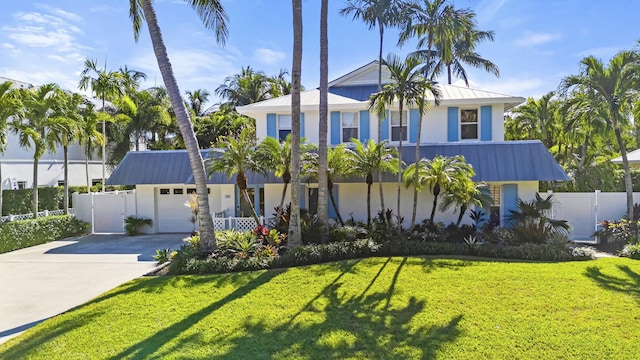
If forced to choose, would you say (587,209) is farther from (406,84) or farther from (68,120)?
(68,120)

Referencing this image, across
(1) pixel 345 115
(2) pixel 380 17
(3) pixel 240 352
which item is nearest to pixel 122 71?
(1) pixel 345 115

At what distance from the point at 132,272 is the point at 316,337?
7.05m

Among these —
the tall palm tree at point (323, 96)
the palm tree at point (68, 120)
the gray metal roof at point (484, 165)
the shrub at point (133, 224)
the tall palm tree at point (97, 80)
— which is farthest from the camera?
the tall palm tree at point (97, 80)

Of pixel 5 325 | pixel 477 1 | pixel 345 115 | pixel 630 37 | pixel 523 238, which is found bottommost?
pixel 5 325

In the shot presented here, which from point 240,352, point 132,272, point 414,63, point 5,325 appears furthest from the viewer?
point 414,63

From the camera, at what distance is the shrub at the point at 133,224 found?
17516 millimetres

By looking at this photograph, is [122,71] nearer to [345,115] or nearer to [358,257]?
[345,115]

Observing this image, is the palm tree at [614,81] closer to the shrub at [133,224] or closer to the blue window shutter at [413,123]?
the blue window shutter at [413,123]

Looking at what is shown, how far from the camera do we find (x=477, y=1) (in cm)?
1270

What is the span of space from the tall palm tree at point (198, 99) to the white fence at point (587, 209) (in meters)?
28.6

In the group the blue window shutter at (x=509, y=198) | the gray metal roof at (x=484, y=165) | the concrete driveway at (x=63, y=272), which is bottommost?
the concrete driveway at (x=63, y=272)

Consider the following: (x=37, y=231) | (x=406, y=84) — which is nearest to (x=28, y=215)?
(x=37, y=231)

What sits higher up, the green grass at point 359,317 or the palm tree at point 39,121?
the palm tree at point 39,121

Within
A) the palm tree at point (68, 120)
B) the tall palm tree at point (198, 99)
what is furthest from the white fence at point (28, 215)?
the tall palm tree at point (198, 99)
